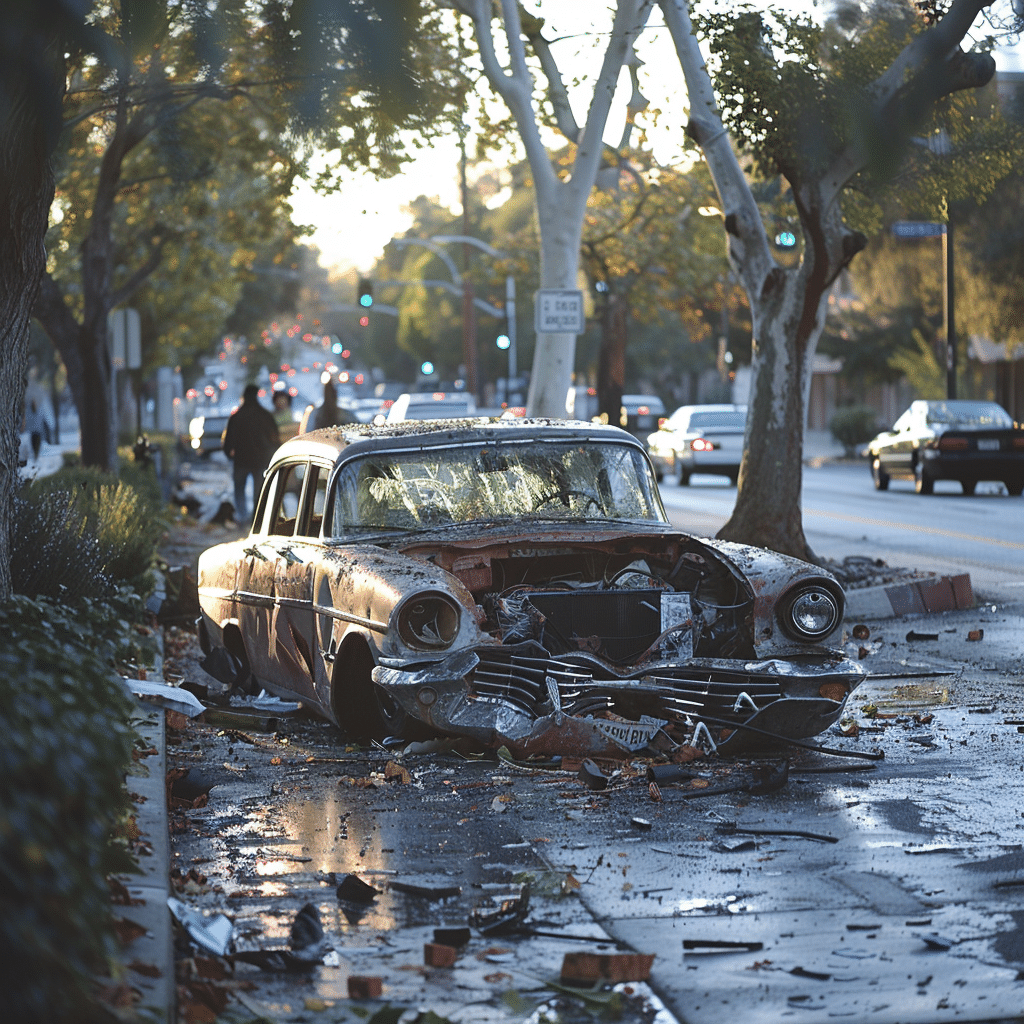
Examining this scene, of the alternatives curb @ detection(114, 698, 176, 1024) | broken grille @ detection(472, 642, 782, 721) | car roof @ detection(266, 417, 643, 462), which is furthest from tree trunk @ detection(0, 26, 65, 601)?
broken grille @ detection(472, 642, 782, 721)

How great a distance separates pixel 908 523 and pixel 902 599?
870 cm

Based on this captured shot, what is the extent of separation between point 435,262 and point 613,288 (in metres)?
60.0

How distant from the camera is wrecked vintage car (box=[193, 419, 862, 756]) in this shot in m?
7.27

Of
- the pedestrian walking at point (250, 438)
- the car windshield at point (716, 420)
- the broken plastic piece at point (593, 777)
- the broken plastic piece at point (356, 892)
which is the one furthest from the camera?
the car windshield at point (716, 420)

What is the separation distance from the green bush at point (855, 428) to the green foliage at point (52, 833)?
43188mm

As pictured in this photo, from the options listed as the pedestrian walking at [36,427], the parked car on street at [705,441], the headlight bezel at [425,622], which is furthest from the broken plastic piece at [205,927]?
the pedestrian walking at [36,427]

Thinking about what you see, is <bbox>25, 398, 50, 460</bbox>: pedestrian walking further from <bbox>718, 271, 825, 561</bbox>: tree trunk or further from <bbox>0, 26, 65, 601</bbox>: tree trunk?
<bbox>0, 26, 65, 601</bbox>: tree trunk

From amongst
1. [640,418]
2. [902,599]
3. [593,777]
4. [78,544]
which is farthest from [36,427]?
[593,777]

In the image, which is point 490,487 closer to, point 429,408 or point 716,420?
point 429,408

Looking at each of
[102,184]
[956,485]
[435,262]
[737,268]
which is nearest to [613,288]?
[956,485]

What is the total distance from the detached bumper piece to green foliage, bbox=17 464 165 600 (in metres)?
2.84

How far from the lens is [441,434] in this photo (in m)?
8.93

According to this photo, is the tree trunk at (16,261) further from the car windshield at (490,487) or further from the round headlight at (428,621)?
the car windshield at (490,487)

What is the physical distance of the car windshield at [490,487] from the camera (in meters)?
8.65
